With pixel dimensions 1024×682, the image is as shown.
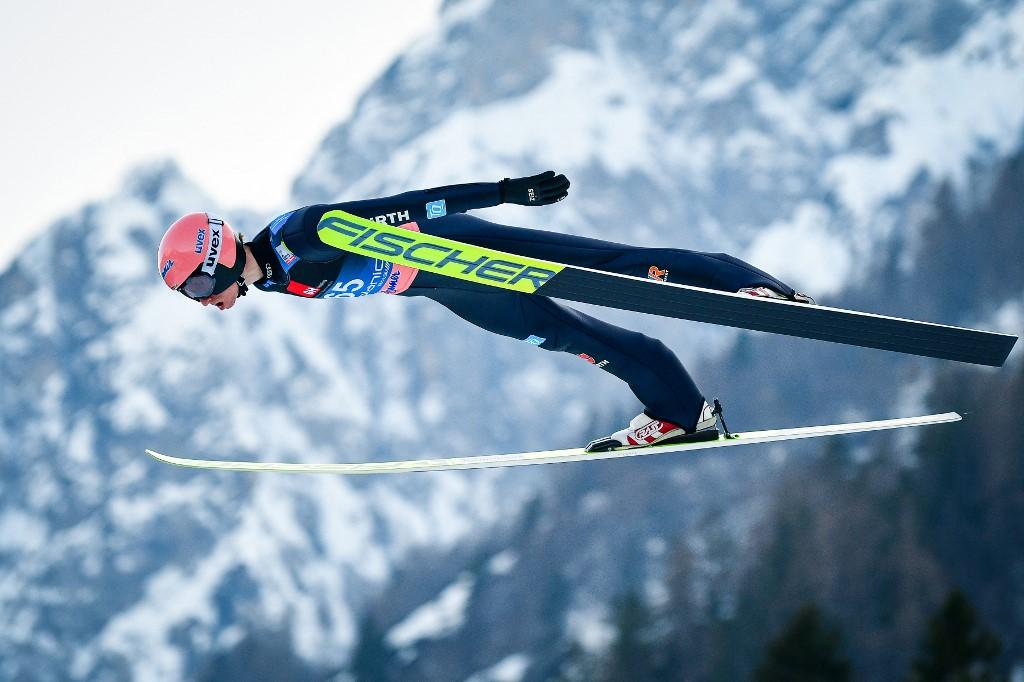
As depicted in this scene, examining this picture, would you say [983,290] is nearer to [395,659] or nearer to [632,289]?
[395,659]

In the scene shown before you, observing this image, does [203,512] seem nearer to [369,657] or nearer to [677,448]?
[369,657]

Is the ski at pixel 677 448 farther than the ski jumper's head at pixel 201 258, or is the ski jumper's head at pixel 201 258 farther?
the ski at pixel 677 448

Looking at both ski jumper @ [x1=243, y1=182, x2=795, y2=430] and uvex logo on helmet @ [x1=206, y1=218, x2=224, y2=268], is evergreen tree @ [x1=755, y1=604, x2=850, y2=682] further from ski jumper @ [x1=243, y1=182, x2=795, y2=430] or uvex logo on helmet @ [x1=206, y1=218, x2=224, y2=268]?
uvex logo on helmet @ [x1=206, y1=218, x2=224, y2=268]

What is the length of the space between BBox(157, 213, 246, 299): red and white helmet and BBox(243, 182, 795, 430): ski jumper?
5.3 inches

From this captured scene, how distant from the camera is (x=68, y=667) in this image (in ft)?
512

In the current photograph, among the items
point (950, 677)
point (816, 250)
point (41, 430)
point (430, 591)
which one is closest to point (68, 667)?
point (41, 430)

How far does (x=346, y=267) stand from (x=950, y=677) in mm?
A: 28562

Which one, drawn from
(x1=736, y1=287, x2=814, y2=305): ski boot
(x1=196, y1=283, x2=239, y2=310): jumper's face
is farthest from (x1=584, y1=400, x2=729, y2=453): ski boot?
(x1=196, y1=283, x2=239, y2=310): jumper's face

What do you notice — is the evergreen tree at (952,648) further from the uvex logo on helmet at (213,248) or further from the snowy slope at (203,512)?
the snowy slope at (203,512)

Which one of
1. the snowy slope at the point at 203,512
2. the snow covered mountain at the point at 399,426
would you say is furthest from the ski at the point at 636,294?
the snowy slope at the point at 203,512

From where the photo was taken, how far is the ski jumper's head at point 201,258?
7.29 meters

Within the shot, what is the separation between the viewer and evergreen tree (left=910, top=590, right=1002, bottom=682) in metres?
32.4

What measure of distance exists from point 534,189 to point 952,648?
28.9 m

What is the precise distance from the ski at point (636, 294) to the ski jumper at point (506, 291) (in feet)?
0.53
